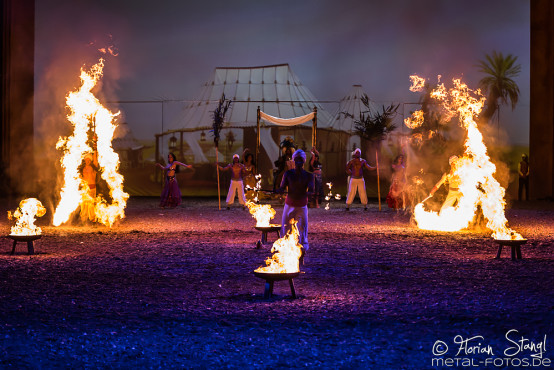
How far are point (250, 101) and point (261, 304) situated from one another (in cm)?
1963

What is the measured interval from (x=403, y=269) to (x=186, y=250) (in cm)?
426

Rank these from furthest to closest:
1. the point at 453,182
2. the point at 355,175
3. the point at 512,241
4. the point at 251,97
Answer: the point at 251,97 → the point at 355,175 → the point at 453,182 → the point at 512,241

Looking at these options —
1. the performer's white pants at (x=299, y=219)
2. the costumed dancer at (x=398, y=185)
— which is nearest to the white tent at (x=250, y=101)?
the costumed dancer at (x=398, y=185)

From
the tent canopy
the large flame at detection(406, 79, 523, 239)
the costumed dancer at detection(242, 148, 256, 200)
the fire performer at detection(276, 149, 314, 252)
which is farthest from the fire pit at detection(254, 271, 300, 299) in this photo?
the tent canopy

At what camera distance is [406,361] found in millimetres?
5715

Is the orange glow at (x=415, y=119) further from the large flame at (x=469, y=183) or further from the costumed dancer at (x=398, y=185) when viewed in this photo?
the large flame at (x=469, y=183)

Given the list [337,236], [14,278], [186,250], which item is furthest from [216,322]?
[337,236]

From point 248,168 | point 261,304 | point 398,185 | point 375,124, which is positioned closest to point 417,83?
point 375,124

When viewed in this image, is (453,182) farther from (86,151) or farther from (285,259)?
(86,151)

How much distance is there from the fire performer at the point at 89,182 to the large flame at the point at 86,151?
12 centimetres

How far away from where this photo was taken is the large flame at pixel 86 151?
16531 mm

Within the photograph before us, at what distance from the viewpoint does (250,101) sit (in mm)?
26891

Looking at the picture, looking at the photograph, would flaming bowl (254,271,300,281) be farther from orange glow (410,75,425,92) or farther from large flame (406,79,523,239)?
orange glow (410,75,425,92)

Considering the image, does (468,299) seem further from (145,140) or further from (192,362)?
(145,140)
